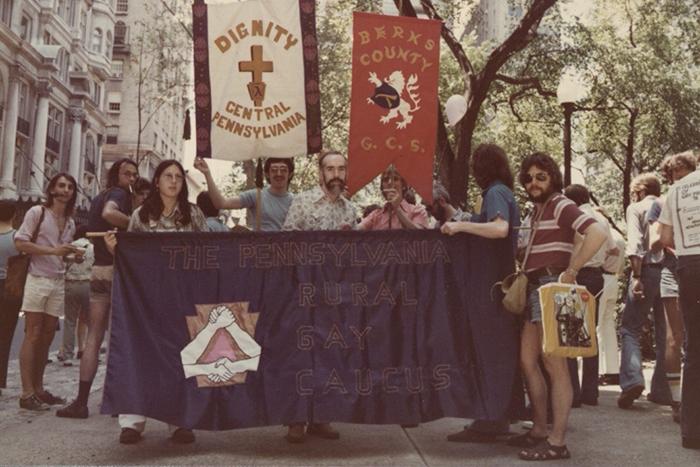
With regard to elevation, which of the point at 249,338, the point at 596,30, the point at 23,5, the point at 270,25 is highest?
the point at 23,5

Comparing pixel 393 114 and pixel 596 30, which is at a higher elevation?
pixel 596 30

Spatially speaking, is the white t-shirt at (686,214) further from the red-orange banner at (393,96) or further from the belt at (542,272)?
the red-orange banner at (393,96)

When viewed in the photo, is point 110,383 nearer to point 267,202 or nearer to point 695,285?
point 267,202

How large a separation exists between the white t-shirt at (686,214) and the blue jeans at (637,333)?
4.54 ft

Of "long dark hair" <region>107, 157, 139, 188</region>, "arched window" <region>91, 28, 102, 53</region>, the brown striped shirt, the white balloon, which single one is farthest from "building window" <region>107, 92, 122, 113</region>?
the brown striped shirt

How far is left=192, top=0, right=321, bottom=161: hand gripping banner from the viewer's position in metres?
6.01

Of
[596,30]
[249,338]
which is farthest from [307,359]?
[596,30]

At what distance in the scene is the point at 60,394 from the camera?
25.1 ft

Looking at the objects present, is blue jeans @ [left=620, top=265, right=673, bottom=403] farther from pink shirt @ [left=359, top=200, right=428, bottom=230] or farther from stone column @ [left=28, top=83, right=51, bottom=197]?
stone column @ [left=28, top=83, right=51, bottom=197]

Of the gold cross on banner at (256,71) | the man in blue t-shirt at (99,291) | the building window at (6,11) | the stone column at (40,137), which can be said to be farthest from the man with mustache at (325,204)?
the stone column at (40,137)

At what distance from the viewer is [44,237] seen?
22.1 ft

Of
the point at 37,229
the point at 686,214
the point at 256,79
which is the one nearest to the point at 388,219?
the point at 256,79

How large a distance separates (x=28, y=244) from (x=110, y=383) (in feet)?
6.78

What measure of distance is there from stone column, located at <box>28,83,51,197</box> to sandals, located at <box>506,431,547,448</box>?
140 ft
